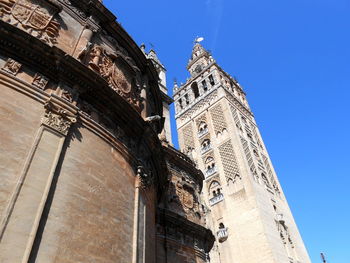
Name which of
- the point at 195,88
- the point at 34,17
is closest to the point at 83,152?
the point at 34,17

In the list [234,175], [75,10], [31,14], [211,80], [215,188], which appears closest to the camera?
[31,14]

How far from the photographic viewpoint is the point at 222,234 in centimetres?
2797

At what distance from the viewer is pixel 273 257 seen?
Result: 931 inches

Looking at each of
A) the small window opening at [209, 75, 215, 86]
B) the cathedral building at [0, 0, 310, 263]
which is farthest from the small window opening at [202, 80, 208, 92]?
the cathedral building at [0, 0, 310, 263]

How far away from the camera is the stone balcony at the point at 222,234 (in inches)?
1095

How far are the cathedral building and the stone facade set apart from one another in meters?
0.03

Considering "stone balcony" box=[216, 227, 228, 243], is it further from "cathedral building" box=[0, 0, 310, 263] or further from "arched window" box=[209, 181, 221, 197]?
"cathedral building" box=[0, 0, 310, 263]

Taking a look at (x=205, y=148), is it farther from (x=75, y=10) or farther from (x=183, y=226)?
(x=75, y=10)

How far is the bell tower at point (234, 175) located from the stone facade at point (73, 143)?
27.8 feet

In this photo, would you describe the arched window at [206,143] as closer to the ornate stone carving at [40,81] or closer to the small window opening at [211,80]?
the small window opening at [211,80]

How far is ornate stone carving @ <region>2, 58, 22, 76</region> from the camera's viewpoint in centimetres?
765

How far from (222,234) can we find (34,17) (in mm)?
24070

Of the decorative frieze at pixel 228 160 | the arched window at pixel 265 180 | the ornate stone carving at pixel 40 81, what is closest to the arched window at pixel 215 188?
the decorative frieze at pixel 228 160

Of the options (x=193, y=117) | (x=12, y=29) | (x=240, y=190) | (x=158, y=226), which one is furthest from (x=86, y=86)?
(x=193, y=117)
